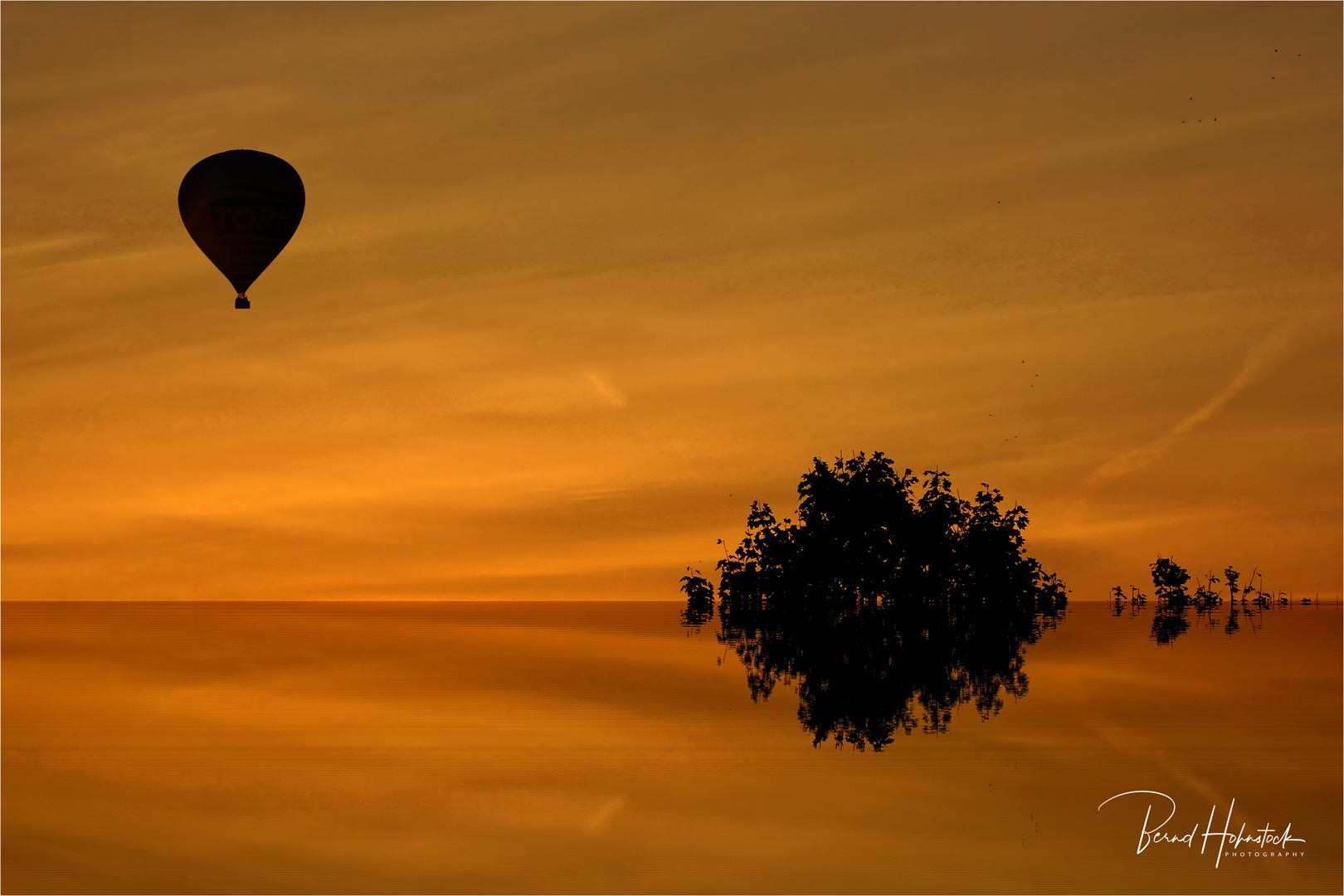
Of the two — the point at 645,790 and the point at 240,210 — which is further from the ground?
the point at 240,210

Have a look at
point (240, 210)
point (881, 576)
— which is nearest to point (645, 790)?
point (240, 210)

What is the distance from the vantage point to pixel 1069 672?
176 feet

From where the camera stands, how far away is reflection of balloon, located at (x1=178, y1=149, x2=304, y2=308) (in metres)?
58.4

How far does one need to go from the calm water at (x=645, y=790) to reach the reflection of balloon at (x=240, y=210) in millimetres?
17543

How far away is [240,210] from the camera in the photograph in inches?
2299

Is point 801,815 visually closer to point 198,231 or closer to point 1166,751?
point 1166,751

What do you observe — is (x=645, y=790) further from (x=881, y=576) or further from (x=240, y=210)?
(x=881, y=576)

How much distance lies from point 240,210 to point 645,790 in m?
38.0

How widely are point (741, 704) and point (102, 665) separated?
37.4m

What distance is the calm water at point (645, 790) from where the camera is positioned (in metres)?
22.0

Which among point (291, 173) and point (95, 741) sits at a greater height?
point (291, 173)

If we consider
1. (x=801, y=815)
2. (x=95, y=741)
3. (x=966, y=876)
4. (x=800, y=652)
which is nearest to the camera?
(x=966, y=876)

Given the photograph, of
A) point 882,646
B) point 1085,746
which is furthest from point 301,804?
point 882,646

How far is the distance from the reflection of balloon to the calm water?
57.6 feet
